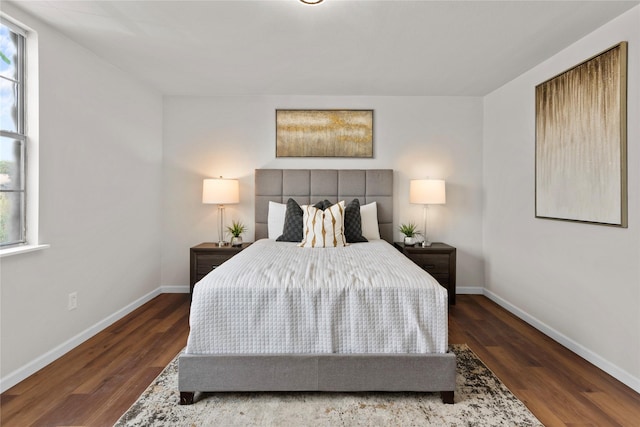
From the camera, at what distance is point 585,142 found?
8.84 ft

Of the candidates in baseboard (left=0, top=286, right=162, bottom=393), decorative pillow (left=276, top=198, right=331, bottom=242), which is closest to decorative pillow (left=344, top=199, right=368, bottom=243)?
decorative pillow (left=276, top=198, right=331, bottom=242)

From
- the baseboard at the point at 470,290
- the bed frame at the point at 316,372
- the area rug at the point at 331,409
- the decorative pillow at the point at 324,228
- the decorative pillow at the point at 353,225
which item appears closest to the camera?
the area rug at the point at 331,409

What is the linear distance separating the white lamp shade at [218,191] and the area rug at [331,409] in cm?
215

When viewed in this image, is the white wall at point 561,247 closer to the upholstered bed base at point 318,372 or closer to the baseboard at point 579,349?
the baseboard at point 579,349

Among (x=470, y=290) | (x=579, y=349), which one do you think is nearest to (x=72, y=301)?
(x=579, y=349)

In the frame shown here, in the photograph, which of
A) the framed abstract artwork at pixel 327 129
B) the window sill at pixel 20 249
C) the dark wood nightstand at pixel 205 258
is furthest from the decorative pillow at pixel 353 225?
the window sill at pixel 20 249

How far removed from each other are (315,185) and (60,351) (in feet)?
9.37

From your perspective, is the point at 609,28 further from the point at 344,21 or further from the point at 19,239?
the point at 19,239

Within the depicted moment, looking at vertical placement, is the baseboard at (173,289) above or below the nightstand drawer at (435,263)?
below

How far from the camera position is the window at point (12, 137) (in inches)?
91.2

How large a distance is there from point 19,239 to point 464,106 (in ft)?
15.0

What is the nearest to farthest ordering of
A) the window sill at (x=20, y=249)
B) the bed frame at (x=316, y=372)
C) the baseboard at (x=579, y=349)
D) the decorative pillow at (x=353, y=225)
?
the bed frame at (x=316, y=372) < the window sill at (x=20, y=249) < the baseboard at (x=579, y=349) < the decorative pillow at (x=353, y=225)

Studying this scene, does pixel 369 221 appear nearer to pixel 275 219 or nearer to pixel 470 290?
pixel 275 219

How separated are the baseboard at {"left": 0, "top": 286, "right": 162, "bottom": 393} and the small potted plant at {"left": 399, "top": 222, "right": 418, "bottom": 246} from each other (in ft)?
10.1
